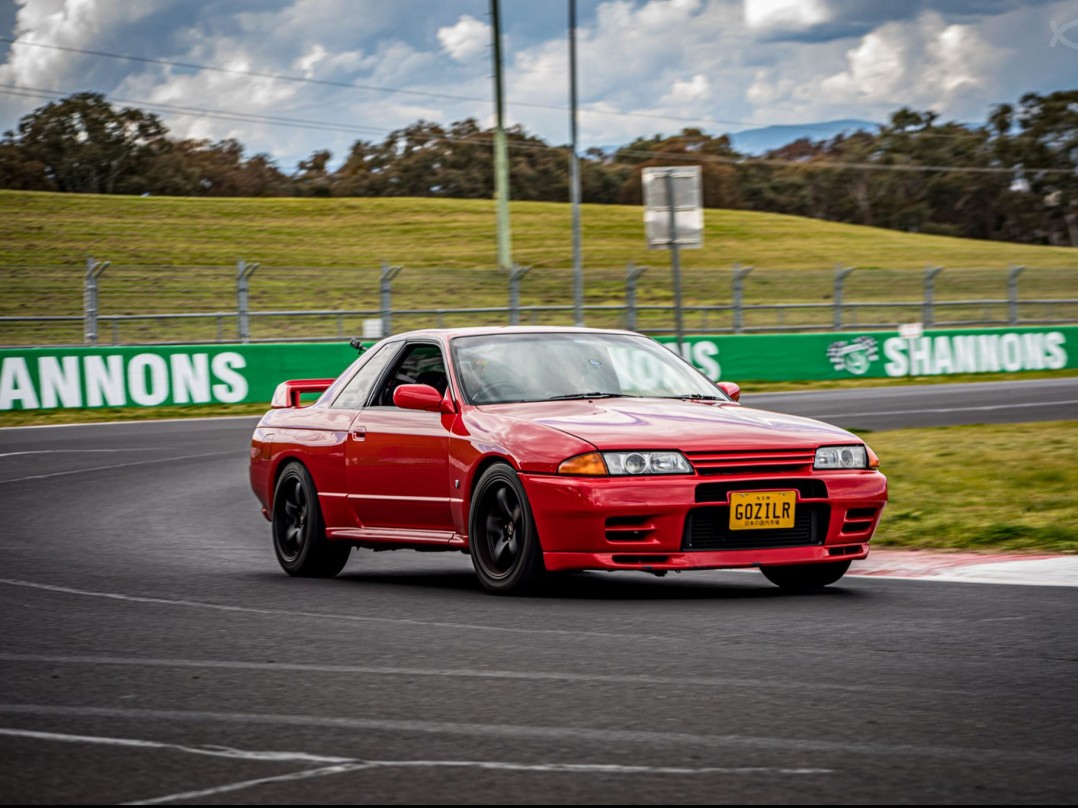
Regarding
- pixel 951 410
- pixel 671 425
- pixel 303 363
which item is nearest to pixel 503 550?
pixel 671 425

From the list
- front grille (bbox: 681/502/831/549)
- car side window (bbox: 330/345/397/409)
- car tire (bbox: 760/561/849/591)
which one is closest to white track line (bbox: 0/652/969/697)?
front grille (bbox: 681/502/831/549)

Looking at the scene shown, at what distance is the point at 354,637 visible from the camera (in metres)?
7.50

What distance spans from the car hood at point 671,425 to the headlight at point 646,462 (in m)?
0.03

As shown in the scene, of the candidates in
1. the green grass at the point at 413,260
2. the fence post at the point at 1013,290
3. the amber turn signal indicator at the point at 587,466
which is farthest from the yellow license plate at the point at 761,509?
the fence post at the point at 1013,290

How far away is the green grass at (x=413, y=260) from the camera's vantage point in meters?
39.5

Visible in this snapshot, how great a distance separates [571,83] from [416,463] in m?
28.3

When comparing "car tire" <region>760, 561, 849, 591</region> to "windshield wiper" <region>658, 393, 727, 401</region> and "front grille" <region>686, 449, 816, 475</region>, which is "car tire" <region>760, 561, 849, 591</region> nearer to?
"front grille" <region>686, 449, 816, 475</region>

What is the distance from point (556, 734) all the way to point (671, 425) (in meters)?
3.43


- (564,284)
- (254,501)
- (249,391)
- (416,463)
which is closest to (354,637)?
(416,463)

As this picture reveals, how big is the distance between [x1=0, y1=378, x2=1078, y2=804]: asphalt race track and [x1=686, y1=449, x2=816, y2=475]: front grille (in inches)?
26.0

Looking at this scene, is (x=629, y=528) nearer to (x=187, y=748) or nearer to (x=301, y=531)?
(x=301, y=531)

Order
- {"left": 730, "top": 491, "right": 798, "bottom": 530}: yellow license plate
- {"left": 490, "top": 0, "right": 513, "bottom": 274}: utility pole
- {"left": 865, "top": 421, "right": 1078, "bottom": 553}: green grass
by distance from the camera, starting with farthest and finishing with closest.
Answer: {"left": 490, "top": 0, "right": 513, "bottom": 274}: utility pole < {"left": 865, "top": 421, "right": 1078, "bottom": 553}: green grass < {"left": 730, "top": 491, "right": 798, "bottom": 530}: yellow license plate

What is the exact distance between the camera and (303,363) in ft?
92.5

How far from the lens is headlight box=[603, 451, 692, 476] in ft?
27.2
